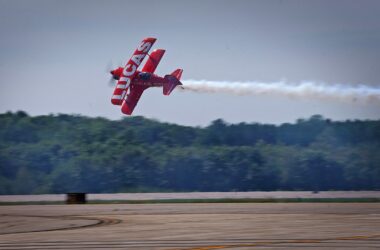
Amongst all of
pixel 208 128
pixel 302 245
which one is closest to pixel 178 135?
pixel 208 128

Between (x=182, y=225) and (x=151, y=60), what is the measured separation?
3707cm

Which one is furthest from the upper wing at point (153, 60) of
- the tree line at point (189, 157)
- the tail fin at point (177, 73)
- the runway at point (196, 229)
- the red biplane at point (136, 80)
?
the tree line at point (189, 157)

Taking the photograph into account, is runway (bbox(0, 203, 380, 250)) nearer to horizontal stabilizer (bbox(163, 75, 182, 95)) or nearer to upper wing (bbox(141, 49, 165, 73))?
horizontal stabilizer (bbox(163, 75, 182, 95))

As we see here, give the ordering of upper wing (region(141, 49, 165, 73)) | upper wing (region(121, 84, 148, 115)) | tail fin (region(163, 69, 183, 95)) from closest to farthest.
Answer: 1. tail fin (region(163, 69, 183, 95))
2. upper wing (region(121, 84, 148, 115))
3. upper wing (region(141, 49, 165, 73))

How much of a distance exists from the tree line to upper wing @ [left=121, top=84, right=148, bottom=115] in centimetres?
3991

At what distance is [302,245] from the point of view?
1296 inches

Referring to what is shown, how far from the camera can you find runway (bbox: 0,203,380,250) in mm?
34188

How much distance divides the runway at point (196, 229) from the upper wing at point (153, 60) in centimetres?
2171

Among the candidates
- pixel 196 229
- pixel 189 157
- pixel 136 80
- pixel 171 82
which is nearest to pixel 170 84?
pixel 171 82

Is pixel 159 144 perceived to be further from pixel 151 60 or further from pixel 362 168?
pixel 151 60

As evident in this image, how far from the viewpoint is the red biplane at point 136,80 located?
239 ft

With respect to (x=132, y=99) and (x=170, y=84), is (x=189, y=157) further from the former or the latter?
(x=170, y=84)

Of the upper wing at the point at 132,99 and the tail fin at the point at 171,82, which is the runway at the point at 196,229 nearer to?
the tail fin at the point at 171,82

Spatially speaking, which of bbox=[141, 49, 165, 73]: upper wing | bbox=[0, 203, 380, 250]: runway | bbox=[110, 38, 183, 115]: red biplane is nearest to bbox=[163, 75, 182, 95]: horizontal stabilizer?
bbox=[110, 38, 183, 115]: red biplane
